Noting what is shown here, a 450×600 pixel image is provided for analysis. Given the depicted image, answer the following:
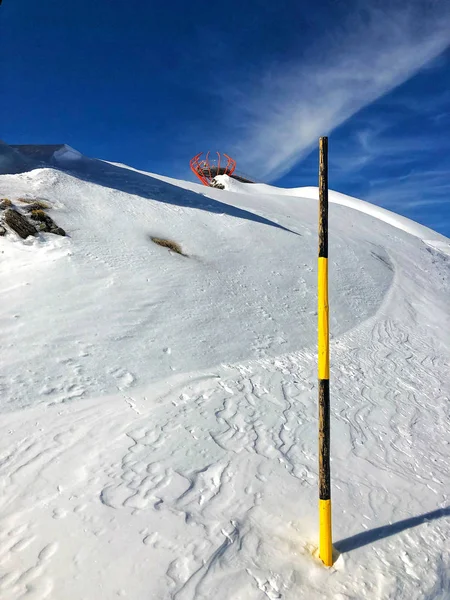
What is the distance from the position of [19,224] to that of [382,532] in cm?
939

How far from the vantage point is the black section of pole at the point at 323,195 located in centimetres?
429

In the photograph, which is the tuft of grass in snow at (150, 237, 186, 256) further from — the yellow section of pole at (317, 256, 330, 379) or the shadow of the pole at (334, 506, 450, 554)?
the shadow of the pole at (334, 506, 450, 554)

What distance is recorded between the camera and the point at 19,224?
10.6 m

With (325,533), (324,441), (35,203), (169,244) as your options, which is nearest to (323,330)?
(324,441)

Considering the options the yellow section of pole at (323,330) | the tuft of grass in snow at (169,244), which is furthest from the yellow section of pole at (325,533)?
the tuft of grass in snow at (169,244)

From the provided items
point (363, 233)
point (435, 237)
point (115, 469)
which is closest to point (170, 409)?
point (115, 469)

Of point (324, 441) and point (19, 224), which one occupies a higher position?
point (19, 224)

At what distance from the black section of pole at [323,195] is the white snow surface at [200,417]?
279 cm

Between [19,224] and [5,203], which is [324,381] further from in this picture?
[5,203]

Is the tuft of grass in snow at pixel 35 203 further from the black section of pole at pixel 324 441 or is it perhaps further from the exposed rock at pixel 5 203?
the black section of pole at pixel 324 441

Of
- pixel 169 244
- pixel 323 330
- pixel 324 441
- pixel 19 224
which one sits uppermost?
pixel 19 224

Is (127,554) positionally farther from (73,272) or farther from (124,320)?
(73,272)

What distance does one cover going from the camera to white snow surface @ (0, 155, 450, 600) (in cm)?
409

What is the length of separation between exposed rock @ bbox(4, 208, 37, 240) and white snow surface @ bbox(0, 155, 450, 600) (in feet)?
1.04
